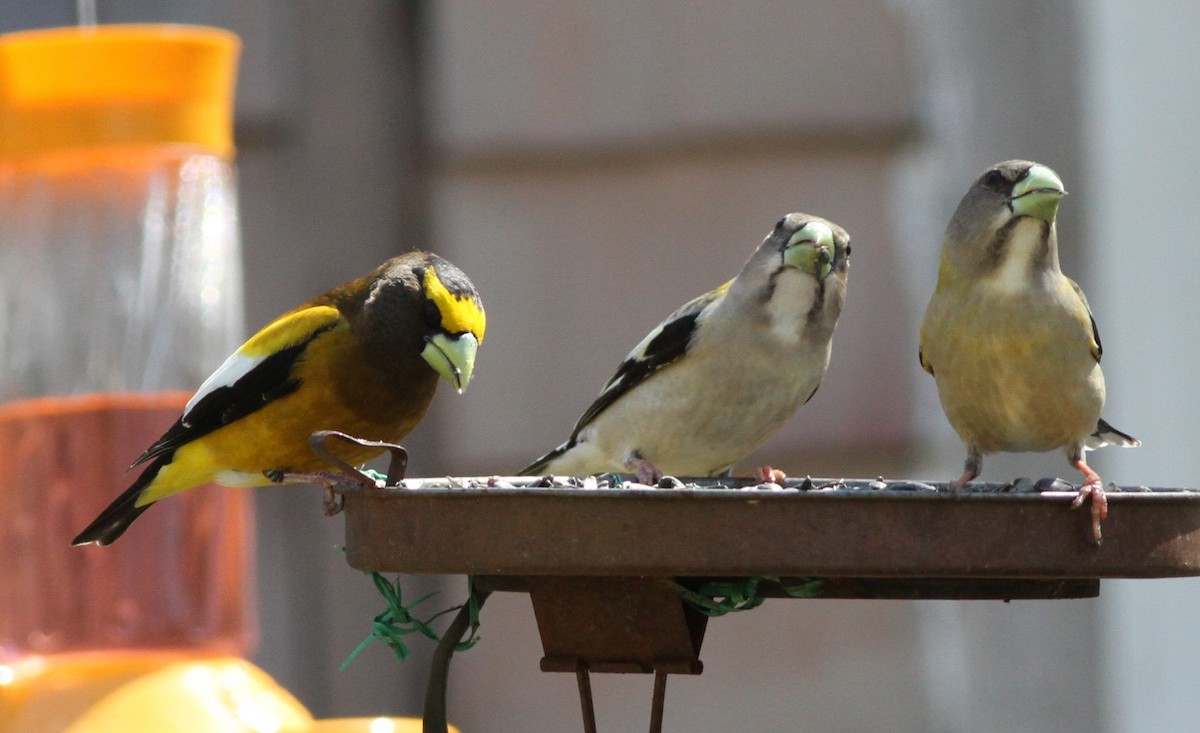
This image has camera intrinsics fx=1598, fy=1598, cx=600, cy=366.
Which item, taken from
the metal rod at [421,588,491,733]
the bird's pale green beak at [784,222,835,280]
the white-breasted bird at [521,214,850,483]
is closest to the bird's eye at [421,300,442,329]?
the white-breasted bird at [521,214,850,483]

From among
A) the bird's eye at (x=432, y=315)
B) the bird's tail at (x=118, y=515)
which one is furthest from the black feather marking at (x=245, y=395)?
the bird's eye at (x=432, y=315)

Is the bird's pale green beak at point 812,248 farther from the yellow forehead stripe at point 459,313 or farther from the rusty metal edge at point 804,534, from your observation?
the rusty metal edge at point 804,534

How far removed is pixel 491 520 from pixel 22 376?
1.78 m

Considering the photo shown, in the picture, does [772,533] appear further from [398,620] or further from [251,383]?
[251,383]

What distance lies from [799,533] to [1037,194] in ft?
3.47

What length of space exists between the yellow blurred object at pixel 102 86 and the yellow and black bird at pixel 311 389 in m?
0.46

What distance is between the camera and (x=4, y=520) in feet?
10.2

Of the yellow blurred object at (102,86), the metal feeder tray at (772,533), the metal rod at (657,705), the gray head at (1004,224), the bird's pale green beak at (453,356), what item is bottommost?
the metal rod at (657,705)

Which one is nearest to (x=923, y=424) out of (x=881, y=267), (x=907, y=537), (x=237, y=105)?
(x=881, y=267)

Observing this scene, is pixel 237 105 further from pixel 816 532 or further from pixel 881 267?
pixel 816 532

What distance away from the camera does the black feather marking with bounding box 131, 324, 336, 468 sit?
287cm

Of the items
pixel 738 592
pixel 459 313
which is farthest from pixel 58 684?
pixel 738 592

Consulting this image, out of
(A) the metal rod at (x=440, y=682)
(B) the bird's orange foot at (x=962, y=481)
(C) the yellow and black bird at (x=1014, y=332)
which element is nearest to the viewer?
(A) the metal rod at (x=440, y=682)

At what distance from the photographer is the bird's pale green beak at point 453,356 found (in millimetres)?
2494
